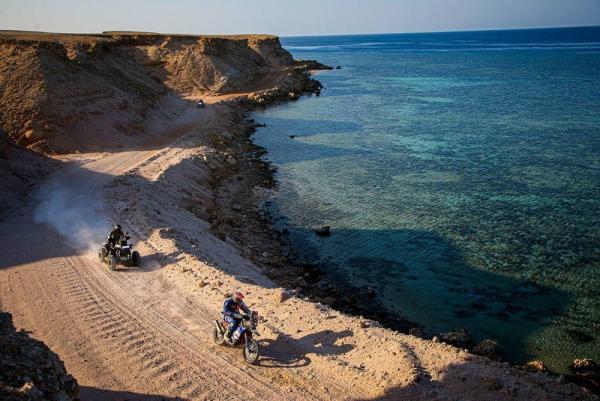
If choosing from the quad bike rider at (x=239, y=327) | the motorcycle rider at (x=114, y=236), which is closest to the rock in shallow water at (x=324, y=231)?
the motorcycle rider at (x=114, y=236)

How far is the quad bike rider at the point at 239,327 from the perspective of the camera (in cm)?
1167

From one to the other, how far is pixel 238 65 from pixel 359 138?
4005 cm

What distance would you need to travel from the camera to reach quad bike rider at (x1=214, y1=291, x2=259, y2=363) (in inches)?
460

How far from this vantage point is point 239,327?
1184cm

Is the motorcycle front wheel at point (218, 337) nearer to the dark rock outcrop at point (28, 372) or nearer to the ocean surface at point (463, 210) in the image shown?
the dark rock outcrop at point (28, 372)

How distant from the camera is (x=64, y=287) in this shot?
1559 cm

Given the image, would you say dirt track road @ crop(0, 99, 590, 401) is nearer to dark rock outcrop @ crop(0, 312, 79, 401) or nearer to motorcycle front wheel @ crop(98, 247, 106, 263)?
motorcycle front wheel @ crop(98, 247, 106, 263)

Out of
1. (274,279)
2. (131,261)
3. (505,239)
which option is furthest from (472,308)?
(131,261)

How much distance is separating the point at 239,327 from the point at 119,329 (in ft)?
13.2

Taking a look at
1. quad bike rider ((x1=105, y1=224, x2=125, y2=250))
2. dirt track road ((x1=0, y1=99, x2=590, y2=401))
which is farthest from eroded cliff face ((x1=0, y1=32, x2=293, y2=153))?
quad bike rider ((x1=105, y1=224, x2=125, y2=250))

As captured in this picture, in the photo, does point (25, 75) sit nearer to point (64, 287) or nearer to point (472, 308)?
point (64, 287)

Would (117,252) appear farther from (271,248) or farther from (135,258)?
(271,248)

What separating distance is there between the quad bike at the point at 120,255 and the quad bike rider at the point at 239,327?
21.1 ft

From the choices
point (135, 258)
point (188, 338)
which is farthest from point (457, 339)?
point (135, 258)
